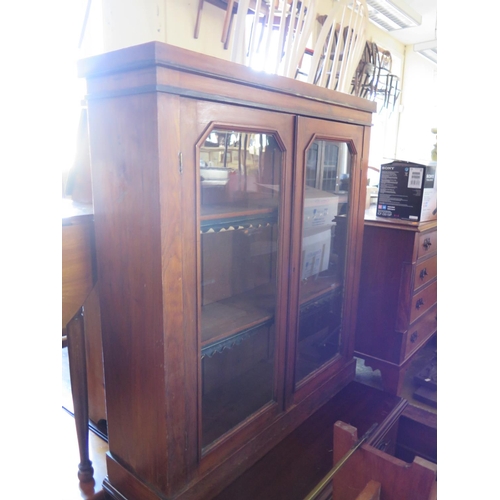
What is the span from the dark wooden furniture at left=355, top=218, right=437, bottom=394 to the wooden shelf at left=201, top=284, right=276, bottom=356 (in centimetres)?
64

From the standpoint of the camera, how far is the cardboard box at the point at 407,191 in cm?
159

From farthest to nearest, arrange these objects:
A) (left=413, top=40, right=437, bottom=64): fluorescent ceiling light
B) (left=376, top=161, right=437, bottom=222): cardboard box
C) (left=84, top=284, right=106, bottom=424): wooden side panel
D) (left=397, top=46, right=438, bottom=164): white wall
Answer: (left=397, top=46, right=438, bottom=164): white wall, (left=413, top=40, right=437, bottom=64): fluorescent ceiling light, (left=376, top=161, right=437, bottom=222): cardboard box, (left=84, top=284, right=106, bottom=424): wooden side panel

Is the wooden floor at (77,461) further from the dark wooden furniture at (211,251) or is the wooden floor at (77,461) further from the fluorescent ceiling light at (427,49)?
the fluorescent ceiling light at (427,49)

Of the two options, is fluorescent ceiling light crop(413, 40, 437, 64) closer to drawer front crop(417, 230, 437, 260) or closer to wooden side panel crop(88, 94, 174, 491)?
drawer front crop(417, 230, 437, 260)

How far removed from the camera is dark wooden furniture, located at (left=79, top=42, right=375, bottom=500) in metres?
0.89

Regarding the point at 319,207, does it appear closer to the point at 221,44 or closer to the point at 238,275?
the point at 238,275

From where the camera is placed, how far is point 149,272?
0.93 m

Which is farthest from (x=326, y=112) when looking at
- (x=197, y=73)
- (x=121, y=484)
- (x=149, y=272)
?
(x=121, y=484)


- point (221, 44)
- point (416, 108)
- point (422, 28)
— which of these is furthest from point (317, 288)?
point (416, 108)

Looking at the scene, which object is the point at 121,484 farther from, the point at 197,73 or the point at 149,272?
the point at 197,73

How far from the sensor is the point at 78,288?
1.07 meters

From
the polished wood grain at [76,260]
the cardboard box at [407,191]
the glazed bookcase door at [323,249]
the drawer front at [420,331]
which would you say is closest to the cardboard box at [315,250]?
the glazed bookcase door at [323,249]

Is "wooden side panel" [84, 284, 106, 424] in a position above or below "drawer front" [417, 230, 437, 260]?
below

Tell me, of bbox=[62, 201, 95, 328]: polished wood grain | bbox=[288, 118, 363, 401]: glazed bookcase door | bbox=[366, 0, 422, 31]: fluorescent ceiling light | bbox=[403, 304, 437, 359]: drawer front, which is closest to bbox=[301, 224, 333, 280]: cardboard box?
bbox=[288, 118, 363, 401]: glazed bookcase door
